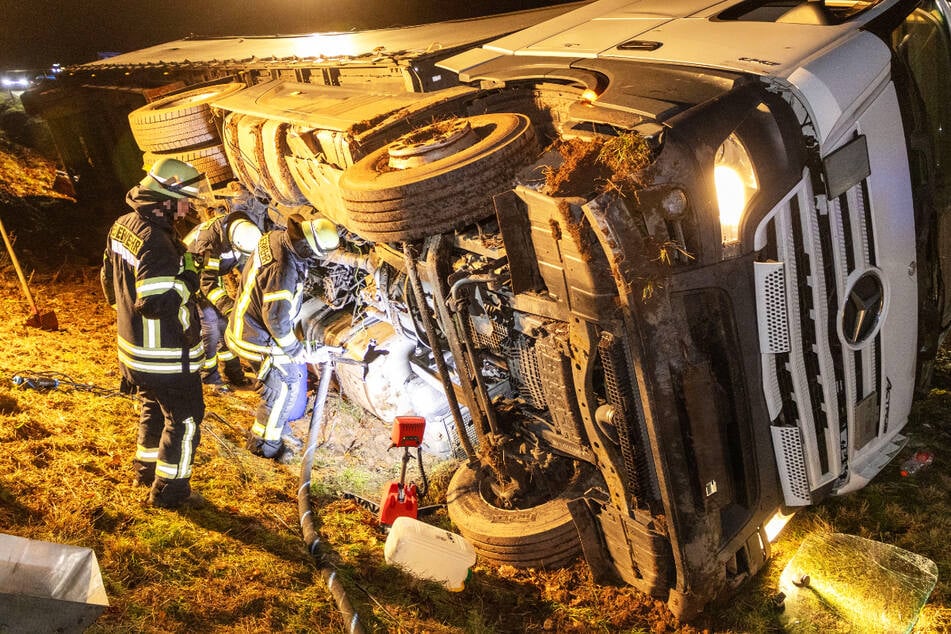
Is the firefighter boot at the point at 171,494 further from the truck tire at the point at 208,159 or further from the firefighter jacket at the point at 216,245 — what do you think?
the truck tire at the point at 208,159

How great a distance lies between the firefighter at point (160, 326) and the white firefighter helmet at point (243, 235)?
46.5 inches

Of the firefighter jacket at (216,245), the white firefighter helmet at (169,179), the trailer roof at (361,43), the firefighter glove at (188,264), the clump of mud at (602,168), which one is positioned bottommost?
the firefighter jacket at (216,245)

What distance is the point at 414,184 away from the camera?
10.7 feet

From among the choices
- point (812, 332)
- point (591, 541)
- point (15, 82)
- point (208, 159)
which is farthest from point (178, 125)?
point (15, 82)

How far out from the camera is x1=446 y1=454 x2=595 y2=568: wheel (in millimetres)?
Answer: 3689

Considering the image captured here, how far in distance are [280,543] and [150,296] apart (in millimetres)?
1620

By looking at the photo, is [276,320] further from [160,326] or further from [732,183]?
[732,183]

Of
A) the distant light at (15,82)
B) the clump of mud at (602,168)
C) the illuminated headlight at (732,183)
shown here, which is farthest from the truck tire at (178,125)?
the distant light at (15,82)

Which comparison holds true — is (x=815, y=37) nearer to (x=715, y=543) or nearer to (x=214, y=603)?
(x=715, y=543)

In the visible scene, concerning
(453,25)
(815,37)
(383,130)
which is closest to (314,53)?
(453,25)

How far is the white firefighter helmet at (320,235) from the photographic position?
477cm

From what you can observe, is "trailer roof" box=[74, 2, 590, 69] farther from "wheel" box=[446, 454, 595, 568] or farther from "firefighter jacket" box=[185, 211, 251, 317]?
"wheel" box=[446, 454, 595, 568]

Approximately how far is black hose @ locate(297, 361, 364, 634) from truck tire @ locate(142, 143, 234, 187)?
2.60 m

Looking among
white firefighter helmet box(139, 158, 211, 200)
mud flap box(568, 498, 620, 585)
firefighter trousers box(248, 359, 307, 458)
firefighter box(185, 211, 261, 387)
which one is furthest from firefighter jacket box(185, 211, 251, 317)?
mud flap box(568, 498, 620, 585)
